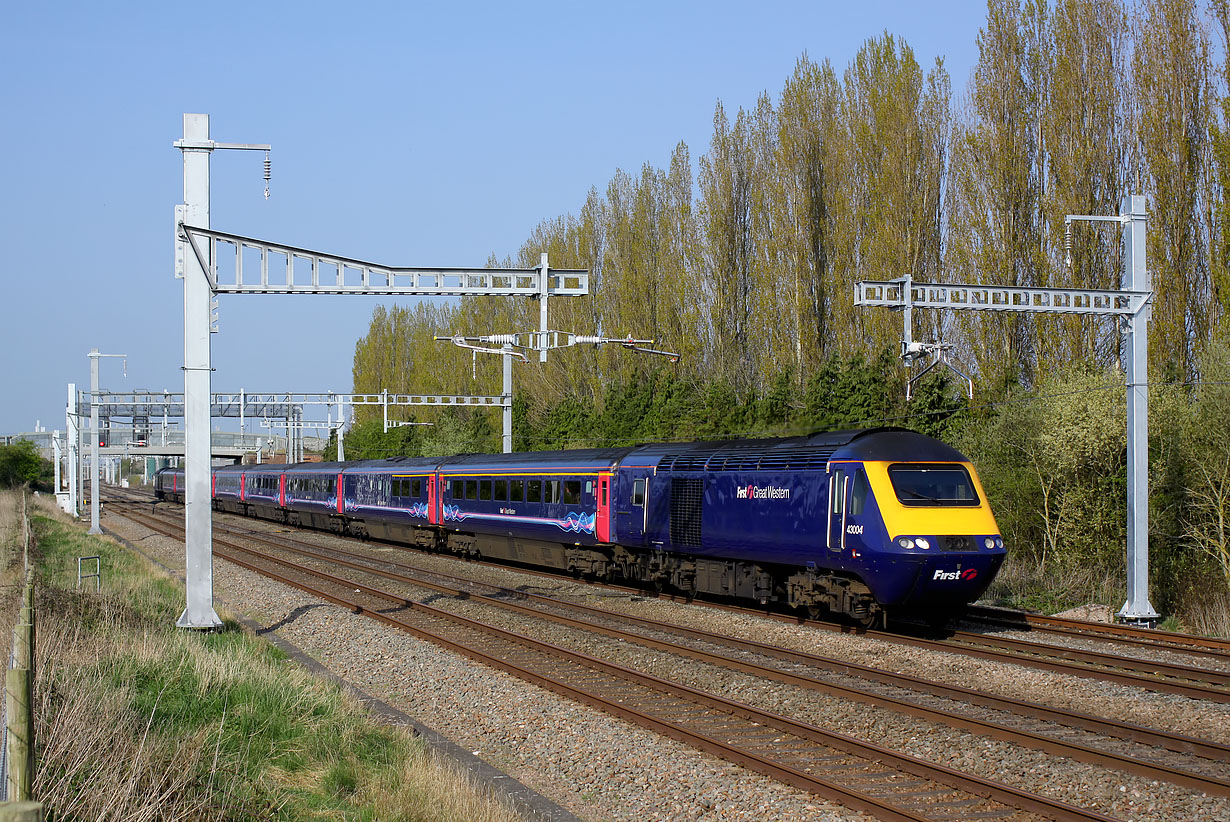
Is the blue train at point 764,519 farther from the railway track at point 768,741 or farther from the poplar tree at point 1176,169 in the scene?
the poplar tree at point 1176,169

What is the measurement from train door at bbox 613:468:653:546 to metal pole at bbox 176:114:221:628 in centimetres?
816

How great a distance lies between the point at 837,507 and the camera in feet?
50.6

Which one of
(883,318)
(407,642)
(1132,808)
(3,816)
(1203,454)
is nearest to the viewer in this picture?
(3,816)

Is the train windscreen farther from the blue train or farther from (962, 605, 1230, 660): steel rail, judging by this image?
(962, 605, 1230, 660): steel rail

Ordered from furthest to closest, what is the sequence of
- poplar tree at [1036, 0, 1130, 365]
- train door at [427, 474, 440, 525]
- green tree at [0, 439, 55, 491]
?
green tree at [0, 439, 55, 491]
train door at [427, 474, 440, 525]
poplar tree at [1036, 0, 1130, 365]

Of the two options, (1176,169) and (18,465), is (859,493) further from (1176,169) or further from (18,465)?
(18,465)

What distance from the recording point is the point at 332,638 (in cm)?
1622

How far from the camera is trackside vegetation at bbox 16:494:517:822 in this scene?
6121 mm

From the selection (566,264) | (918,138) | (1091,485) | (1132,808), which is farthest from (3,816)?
(566,264)

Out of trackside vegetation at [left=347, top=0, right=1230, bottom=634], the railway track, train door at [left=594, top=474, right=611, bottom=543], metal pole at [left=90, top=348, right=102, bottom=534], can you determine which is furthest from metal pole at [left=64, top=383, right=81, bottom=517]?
the railway track

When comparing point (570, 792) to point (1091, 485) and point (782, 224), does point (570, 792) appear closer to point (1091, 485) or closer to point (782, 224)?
point (1091, 485)

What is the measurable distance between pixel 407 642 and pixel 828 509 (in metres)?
6.25

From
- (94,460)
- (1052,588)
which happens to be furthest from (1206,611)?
(94,460)

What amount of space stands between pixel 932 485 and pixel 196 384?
10301mm
